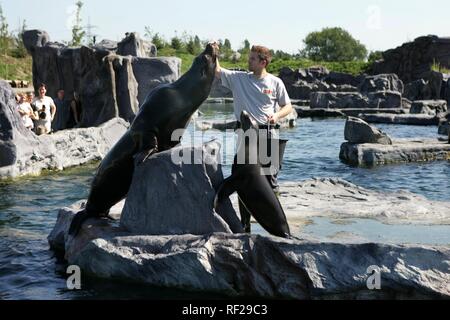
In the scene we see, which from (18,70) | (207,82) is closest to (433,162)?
(207,82)

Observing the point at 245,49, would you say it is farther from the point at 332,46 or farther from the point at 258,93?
the point at 258,93

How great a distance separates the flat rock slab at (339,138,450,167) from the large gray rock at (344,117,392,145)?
0.24 meters

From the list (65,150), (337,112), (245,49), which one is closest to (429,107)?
(337,112)

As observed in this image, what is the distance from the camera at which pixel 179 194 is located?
20.5ft

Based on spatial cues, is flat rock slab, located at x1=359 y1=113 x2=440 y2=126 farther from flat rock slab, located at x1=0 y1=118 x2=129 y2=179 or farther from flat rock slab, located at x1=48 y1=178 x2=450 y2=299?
flat rock slab, located at x1=48 y1=178 x2=450 y2=299

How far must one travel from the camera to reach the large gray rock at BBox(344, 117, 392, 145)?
15.6m

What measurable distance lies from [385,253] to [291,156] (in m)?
11.4

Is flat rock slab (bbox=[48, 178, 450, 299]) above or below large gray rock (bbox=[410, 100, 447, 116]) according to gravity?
above

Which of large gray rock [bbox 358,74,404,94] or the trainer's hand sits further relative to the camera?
large gray rock [bbox 358,74,404,94]

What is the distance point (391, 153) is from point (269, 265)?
395 inches

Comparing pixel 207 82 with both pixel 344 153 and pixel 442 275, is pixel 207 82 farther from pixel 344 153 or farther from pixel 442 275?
pixel 344 153

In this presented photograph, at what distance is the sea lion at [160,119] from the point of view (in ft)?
21.1

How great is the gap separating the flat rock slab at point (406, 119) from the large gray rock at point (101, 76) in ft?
31.9

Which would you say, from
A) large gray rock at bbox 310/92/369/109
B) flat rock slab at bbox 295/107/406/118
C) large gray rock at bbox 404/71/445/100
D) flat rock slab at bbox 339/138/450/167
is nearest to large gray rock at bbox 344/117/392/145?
flat rock slab at bbox 339/138/450/167
